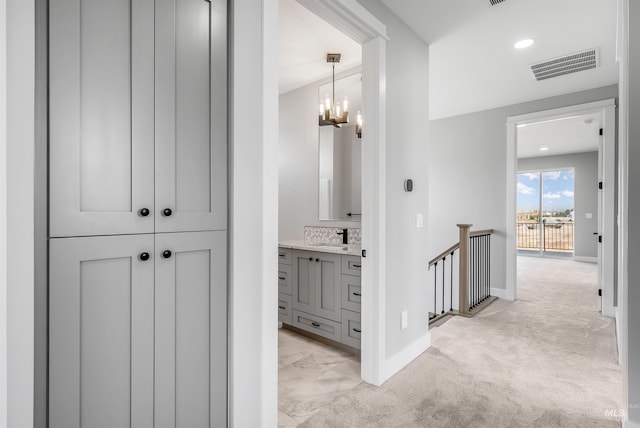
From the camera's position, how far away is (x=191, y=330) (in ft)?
4.34

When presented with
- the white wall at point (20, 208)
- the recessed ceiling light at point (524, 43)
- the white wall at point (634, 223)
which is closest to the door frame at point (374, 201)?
the white wall at point (634, 223)

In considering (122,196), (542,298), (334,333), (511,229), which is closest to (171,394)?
(122,196)

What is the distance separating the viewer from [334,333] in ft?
9.39

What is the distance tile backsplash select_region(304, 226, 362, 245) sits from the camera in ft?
11.0

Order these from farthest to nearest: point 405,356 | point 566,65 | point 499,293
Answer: point 499,293 < point 566,65 < point 405,356

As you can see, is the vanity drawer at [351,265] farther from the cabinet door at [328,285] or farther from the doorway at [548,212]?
the doorway at [548,212]

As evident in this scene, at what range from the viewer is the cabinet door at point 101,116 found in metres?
1.02

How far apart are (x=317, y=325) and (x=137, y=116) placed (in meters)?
2.32

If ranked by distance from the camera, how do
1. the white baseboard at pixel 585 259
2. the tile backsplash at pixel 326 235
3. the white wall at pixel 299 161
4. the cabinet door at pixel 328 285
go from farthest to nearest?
the white baseboard at pixel 585 259, the white wall at pixel 299 161, the tile backsplash at pixel 326 235, the cabinet door at pixel 328 285

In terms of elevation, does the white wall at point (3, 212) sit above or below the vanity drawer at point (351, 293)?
above

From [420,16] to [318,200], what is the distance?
6.19 feet

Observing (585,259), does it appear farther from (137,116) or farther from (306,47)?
(137,116)

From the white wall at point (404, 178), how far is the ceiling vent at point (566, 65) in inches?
54.6

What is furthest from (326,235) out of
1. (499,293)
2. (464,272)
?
(499,293)
